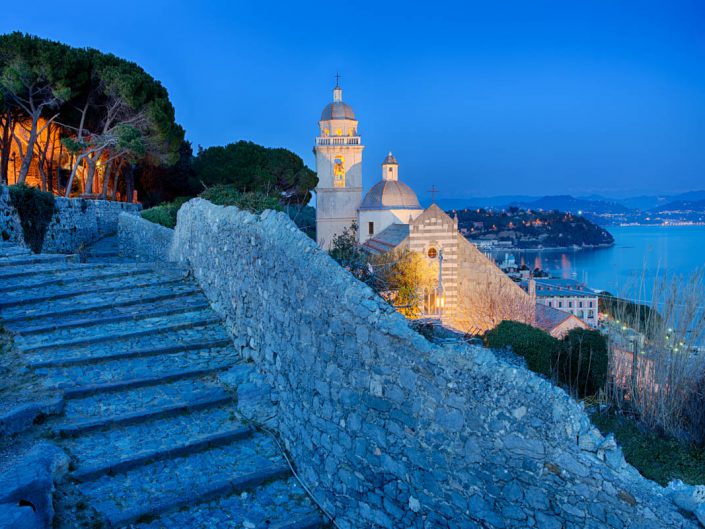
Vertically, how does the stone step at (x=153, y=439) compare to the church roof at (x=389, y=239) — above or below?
below

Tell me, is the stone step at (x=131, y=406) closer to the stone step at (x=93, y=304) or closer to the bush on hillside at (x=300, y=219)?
the stone step at (x=93, y=304)

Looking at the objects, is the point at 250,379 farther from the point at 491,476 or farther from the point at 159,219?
the point at 159,219

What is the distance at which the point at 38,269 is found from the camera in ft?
27.5

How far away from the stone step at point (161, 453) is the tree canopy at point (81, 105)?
54.2ft

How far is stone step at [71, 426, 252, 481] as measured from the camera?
161 inches

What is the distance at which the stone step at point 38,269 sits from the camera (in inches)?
313

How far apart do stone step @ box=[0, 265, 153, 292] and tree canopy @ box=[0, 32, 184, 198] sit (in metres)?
11.3

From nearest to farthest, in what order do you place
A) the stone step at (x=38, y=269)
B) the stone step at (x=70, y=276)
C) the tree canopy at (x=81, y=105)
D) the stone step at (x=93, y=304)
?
the stone step at (x=93, y=304) < the stone step at (x=70, y=276) < the stone step at (x=38, y=269) < the tree canopy at (x=81, y=105)

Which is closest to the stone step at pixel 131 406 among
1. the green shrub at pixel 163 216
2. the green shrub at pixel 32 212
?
the green shrub at pixel 32 212

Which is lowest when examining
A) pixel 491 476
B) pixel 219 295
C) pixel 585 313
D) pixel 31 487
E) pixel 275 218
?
pixel 585 313

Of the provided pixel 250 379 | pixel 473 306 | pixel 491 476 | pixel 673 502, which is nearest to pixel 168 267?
pixel 250 379

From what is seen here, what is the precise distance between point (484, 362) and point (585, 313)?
24808 millimetres

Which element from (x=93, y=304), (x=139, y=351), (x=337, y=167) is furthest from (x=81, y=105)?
(x=139, y=351)

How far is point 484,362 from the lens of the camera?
3092 millimetres
